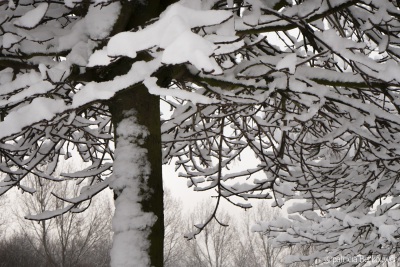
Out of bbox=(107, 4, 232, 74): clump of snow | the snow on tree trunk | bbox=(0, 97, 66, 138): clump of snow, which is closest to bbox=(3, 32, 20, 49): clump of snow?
bbox=(0, 97, 66, 138): clump of snow

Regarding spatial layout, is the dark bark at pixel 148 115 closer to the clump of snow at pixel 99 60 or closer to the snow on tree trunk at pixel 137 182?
the snow on tree trunk at pixel 137 182

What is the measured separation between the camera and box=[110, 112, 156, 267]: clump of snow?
7.82ft

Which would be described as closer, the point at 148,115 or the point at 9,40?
the point at 9,40

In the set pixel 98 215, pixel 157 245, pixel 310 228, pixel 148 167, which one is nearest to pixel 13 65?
pixel 148 167

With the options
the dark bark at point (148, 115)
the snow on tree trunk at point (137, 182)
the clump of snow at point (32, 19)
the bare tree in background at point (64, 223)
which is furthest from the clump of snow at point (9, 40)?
the bare tree in background at point (64, 223)

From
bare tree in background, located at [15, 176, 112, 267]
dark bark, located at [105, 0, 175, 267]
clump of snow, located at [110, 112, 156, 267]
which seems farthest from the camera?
bare tree in background, located at [15, 176, 112, 267]

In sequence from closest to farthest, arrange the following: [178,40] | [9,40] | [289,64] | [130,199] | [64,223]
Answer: [178,40] → [289,64] → [9,40] → [130,199] → [64,223]

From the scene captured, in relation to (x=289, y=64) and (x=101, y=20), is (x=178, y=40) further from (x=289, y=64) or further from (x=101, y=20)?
(x=101, y=20)

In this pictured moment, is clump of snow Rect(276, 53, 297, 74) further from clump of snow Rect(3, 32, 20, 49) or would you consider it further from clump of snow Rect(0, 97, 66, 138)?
clump of snow Rect(3, 32, 20, 49)

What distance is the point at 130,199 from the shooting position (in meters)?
2.50

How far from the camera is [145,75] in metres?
1.67

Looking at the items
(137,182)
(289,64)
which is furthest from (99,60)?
(137,182)

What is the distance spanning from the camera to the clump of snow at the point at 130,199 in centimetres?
238

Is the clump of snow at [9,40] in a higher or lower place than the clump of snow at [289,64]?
higher
